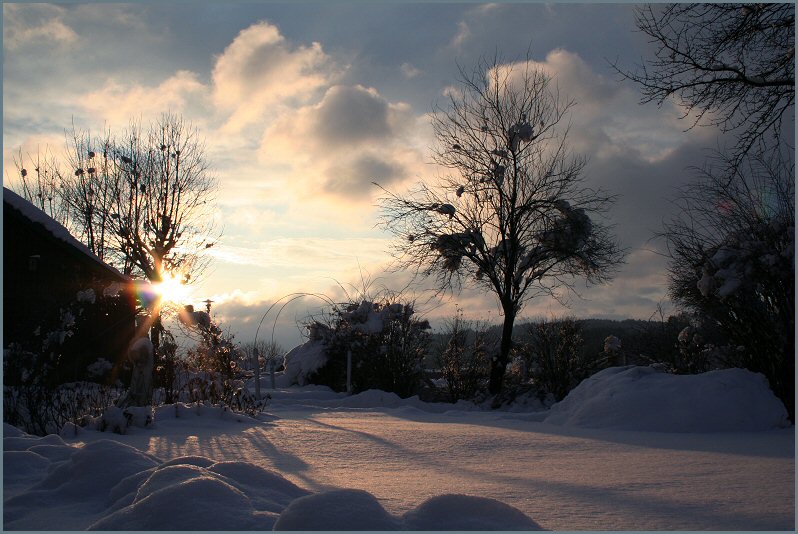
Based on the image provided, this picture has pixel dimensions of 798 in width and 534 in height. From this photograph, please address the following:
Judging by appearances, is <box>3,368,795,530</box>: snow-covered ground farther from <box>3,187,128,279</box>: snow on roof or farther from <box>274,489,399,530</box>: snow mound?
<box>3,187,128,279</box>: snow on roof

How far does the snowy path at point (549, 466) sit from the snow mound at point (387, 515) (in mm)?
398

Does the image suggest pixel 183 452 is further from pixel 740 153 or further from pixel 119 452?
pixel 740 153

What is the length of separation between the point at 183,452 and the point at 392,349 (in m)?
9.69

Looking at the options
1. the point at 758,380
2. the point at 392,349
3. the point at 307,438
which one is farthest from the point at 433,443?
the point at 392,349

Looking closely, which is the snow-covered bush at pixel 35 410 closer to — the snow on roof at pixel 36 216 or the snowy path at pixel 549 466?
the snowy path at pixel 549 466

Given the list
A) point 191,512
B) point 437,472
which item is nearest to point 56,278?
point 437,472

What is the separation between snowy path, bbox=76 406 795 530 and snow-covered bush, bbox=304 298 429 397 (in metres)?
7.33

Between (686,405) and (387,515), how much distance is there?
17.1 ft

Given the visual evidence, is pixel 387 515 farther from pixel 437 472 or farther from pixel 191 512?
pixel 437 472

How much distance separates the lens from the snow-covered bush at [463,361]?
1383 cm

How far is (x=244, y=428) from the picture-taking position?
616 centimetres

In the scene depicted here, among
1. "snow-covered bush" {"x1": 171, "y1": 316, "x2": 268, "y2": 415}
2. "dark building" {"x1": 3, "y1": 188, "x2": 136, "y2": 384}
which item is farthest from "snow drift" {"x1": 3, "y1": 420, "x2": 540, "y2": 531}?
"dark building" {"x1": 3, "y1": 188, "x2": 136, "y2": 384}

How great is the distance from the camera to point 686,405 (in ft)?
20.2

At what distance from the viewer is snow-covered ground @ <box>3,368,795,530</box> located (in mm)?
2125
